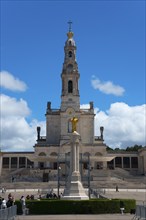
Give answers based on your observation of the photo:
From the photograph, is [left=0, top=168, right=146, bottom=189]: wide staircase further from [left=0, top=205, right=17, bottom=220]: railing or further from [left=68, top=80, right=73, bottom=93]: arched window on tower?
[left=0, top=205, right=17, bottom=220]: railing

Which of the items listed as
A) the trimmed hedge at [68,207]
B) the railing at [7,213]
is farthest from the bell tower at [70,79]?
the railing at [7,213]

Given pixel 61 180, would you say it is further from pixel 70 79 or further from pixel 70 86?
pixel 70 79

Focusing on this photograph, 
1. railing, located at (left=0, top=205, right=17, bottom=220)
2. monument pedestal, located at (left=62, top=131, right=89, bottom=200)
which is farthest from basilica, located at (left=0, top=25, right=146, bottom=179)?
railing, located at (left=0, top=205, right=17, bottom=220)

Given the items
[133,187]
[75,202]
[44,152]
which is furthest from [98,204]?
[44,152]

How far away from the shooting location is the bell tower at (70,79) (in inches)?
3354

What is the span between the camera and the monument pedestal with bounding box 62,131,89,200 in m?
33.5

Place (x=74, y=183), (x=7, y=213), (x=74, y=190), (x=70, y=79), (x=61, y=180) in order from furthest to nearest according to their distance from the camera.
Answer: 1. (x=70, y=79)
2. (x=61, y=180)
3. (x=74, y=183)
4. (x=74, y=190)
5. (x=7, y=213)

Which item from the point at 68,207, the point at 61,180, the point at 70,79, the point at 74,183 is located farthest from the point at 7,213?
the point at 70,79

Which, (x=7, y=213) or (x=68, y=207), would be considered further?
(x=68, y=207)

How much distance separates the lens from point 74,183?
34125 mm

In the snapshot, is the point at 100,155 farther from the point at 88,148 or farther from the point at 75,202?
the point at 75,202

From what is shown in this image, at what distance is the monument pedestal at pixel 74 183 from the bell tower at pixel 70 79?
163 ft

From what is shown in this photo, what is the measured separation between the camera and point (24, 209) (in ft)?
90.1

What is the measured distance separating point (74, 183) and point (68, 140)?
157 feet
